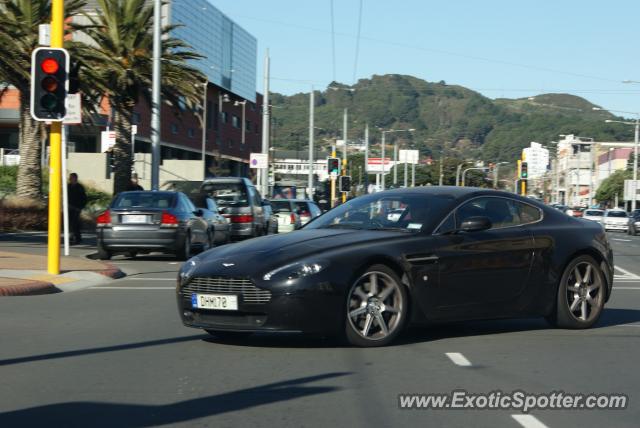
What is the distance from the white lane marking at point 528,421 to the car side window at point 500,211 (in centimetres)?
374

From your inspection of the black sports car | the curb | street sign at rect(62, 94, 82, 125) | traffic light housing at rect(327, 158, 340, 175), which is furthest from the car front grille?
traffic light housing at rect(327, 158, 340, 175)

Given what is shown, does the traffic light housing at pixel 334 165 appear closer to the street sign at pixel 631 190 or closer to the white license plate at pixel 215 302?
the white license plate at pixel 215 302

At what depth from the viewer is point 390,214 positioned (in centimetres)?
1011

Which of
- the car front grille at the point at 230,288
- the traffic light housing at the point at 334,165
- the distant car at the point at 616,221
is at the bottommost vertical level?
the distant car at the point at 616,221

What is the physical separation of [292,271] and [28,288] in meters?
6.66

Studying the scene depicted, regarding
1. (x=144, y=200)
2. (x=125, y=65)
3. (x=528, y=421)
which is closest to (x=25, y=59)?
(x=125, y=65)

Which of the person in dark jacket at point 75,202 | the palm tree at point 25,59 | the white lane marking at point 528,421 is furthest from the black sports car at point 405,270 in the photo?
the palm tree at point 25,59

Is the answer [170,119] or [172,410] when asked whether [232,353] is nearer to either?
[172,410]

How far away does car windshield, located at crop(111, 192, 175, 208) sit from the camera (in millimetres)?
21766

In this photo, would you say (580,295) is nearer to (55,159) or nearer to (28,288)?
(28,288)

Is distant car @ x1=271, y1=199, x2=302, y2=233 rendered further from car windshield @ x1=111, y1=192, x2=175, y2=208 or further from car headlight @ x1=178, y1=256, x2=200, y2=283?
car headlight @ x1=178, y1=256, x2=200, y2=283

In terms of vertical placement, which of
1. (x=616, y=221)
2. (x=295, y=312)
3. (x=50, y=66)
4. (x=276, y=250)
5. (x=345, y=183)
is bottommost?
(x=616, y=221)

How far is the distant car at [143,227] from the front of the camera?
21406mm

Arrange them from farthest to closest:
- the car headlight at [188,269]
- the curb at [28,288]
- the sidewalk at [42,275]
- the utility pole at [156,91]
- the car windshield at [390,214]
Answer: the utility pole at [156,91] → the sidewalk at [42,275] → the curb at [28,288] → the car windshield at [390,214] → the car headlight at [188,269]
